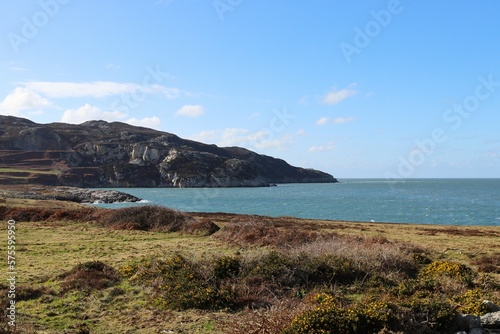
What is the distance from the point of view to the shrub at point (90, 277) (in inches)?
585

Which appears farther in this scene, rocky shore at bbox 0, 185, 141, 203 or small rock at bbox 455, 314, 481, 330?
rocky shore at bbox 0, 185, 141, 203

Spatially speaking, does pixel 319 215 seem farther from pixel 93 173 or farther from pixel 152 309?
pixel 93 173

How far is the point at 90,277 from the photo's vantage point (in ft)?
51.5

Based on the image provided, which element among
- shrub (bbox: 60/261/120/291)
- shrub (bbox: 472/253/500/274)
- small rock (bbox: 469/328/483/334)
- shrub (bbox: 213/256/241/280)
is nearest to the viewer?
small rock (bbox: 469/328/483/334)

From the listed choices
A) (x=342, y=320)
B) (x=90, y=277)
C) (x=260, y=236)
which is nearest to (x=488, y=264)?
(x=342, y=320)

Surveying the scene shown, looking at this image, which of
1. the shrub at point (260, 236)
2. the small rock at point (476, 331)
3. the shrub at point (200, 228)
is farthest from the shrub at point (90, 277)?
the shrub at point (200, 228)

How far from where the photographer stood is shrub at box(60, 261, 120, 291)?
585 inches

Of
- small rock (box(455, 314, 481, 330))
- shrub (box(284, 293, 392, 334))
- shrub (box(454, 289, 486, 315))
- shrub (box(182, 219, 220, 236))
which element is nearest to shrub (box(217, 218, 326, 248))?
shrub (box(182, 219, 220, 236))

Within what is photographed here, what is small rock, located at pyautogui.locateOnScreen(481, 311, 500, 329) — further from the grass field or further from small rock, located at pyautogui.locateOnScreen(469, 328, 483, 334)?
the grass field

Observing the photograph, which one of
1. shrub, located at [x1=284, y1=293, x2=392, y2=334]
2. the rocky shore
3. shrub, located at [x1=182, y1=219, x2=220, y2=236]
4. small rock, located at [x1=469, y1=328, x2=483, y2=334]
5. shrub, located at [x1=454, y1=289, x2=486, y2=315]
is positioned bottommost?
the rocky shore

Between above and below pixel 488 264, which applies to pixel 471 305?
above

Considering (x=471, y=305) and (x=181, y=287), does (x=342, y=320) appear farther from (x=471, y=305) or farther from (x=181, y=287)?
(x=181, y=287)

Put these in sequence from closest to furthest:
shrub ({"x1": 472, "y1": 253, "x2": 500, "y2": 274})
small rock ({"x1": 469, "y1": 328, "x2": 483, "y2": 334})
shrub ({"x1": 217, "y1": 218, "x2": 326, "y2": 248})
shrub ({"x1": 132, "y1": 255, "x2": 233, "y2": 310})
A: small rock ({"x1": 469, "y1": 328, "x2": 483, "y2": 334}) → shrub ({"x1": 132, "y1": 255, "x2": 233, "y2": 310}) → shrub ({"x1": 472, "y1": 253, "x2": 500, "y2": 274}) → shrub ({"x1": 217, "y1": 218, "x2": 326, "y2": 248})

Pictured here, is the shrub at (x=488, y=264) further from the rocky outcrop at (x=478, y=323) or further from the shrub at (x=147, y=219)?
the shrub at (x=147, y=219)
